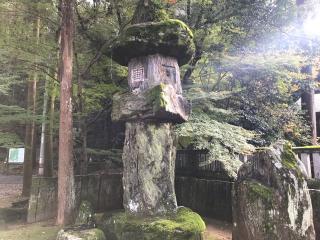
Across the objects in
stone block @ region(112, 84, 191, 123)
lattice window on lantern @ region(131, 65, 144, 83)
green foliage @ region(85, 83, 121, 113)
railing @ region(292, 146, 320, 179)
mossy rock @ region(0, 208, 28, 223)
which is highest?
green foliage @ region(85, 83, 121, 113)

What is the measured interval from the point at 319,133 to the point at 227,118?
28.2 ft

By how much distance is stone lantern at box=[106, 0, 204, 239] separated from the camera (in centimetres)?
577

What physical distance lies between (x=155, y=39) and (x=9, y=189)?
13.5 metres

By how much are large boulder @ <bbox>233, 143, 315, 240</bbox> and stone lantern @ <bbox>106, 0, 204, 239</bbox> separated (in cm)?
120

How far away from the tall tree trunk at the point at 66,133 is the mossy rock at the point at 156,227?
160 centimetres

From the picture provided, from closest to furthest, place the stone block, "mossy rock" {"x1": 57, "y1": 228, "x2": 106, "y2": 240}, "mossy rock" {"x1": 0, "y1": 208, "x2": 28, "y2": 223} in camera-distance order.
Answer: "mossy rock" {"x1": 57, "y1": 228, "x2": 106, "y2": 240} < the stone block < "mossy rock" {"x1": 0, "y1": 208, "x2": 28, "y2": 223}

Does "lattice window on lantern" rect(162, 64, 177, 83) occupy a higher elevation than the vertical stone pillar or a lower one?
higher

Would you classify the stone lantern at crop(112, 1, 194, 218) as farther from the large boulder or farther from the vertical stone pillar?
the large boulder

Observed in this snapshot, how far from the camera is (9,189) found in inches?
623

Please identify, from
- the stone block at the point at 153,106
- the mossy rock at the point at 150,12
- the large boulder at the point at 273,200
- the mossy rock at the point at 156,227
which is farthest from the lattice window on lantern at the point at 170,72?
the mossy rock at the point at 156,227

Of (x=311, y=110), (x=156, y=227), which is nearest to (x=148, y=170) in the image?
(x=156, y=227)

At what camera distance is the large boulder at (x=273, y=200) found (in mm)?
4332

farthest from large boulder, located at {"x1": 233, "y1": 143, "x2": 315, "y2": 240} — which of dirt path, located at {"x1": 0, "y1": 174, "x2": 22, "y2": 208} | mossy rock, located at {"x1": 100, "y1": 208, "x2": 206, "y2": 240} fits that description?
dirt path, located at {"x1": 0, "y1": 174, "x2": 22, "y2": 208}

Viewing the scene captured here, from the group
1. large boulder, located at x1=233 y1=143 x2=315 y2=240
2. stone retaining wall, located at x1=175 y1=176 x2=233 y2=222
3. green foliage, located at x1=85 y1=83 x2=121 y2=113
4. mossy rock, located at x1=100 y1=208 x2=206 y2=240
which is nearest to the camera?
large boulder, located at x1=233 y1=143 x2=315 y2=240
